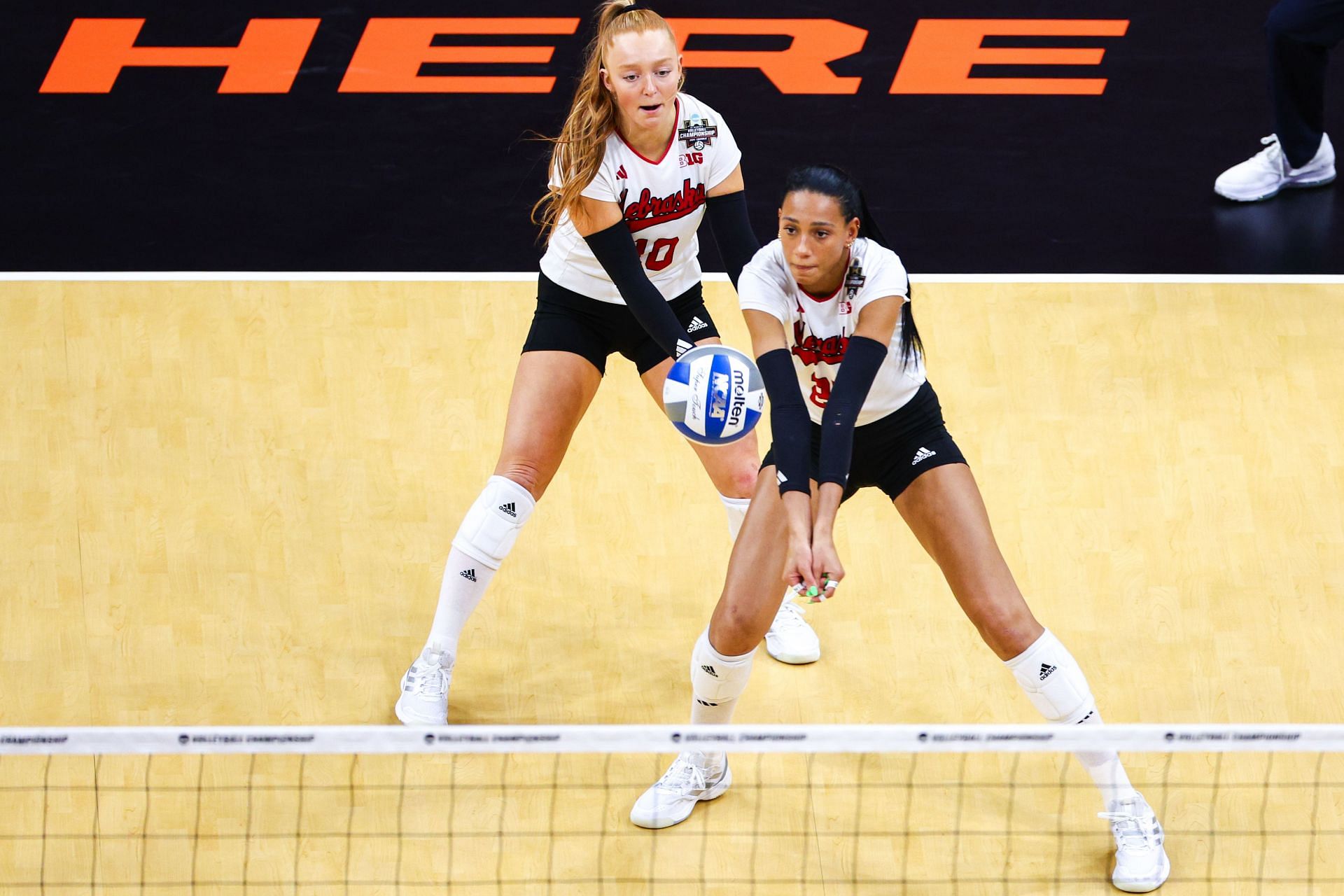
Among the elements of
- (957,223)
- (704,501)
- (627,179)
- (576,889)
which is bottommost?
(576,889)

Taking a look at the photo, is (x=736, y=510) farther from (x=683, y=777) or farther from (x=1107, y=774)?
(x=1107, y=774)

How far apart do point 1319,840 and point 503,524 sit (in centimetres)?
297

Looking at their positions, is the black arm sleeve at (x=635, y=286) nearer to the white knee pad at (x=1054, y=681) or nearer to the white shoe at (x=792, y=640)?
the white shoe at (x=792, y=640)

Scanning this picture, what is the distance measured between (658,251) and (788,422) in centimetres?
122

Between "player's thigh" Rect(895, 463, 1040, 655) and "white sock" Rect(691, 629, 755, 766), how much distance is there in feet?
2.26

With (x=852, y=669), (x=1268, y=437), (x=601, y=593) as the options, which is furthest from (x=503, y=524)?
(x=1268, y=437)

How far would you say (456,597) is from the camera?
240 inches

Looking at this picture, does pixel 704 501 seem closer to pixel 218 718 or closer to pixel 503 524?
pixel 503 524

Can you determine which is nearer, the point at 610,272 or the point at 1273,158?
the point at 610,272

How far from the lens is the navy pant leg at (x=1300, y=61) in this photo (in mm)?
8922

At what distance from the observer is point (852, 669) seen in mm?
6426

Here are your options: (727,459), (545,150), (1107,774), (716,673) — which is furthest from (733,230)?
(545,150)

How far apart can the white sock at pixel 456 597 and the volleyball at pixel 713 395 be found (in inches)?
39.8

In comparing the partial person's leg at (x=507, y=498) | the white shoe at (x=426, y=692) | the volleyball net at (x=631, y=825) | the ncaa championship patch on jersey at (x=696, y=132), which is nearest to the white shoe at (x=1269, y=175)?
the volleyball net at (x=631, y=825)
